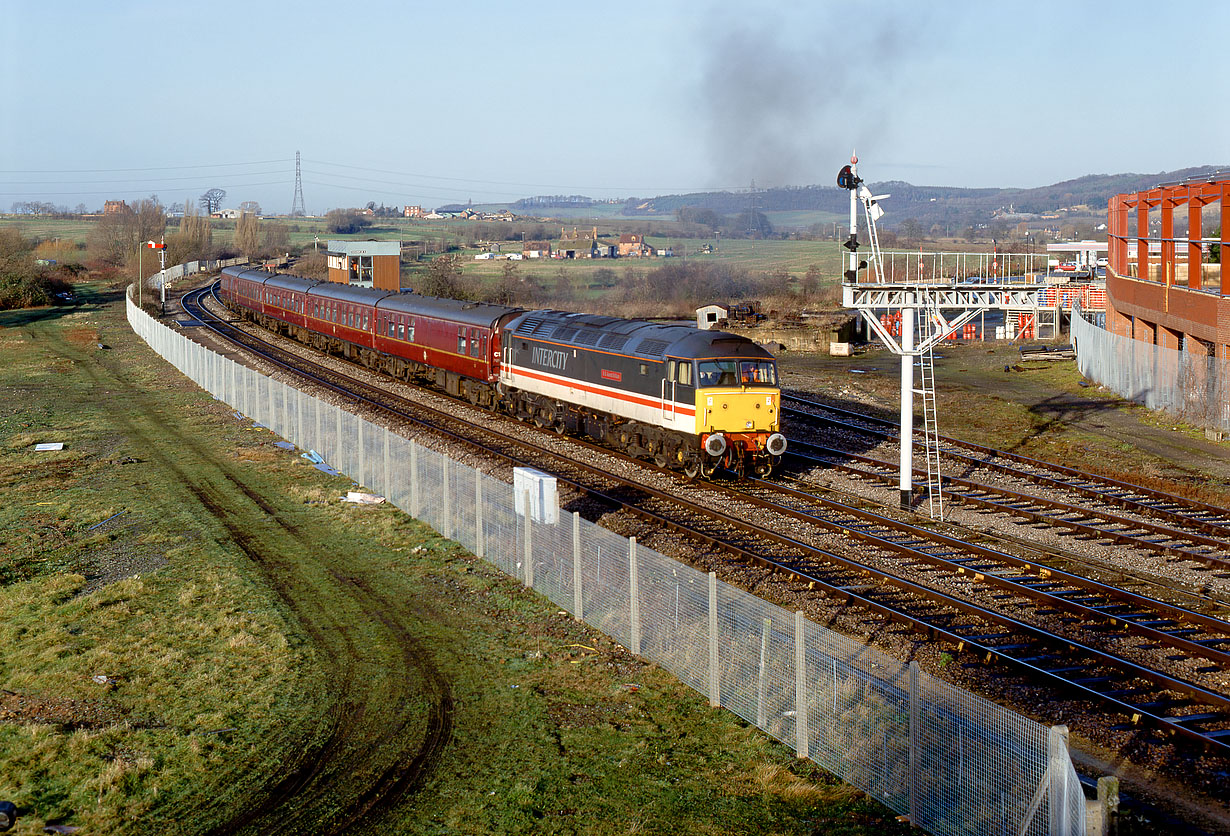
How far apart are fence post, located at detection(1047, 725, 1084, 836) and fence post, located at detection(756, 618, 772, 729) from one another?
137 inches

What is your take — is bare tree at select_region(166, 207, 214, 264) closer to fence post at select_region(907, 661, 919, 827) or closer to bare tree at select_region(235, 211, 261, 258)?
bare tree at select_region(235, 211, 261, 258)

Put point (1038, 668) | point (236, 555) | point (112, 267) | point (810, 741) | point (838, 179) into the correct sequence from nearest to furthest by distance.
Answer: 1. point (810, 741)
2. point (1038, 668)
3. point (236, 555)
4. point (838, 179)
5. point (112, 267)

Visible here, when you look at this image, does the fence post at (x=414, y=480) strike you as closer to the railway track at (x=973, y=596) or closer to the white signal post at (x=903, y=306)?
the railway track at (x=973, y=596)

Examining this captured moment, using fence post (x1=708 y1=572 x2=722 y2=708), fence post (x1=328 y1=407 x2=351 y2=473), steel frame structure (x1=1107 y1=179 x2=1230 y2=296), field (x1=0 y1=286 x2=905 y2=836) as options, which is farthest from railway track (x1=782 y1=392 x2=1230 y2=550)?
fence post (x1=328 y1=407 x2=351 y2=473)

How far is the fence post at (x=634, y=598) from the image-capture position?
44.2ft

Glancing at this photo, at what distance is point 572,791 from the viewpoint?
10.2 metres

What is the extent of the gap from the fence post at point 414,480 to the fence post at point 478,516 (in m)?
2.40

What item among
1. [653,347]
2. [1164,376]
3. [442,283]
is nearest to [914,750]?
[653,347]

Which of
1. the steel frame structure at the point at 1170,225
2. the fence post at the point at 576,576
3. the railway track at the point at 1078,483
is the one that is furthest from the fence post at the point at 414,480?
the steel frame structure at the point at 1170,225

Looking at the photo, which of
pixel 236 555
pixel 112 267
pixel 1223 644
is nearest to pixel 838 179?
pixel 1223 644

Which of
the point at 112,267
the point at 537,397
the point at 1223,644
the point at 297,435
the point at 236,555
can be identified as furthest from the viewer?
the point at 112,267

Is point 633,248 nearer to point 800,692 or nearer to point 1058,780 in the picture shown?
point 800,692

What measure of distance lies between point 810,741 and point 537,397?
22.4m

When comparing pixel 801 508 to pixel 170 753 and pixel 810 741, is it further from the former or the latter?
pixel 170 753
